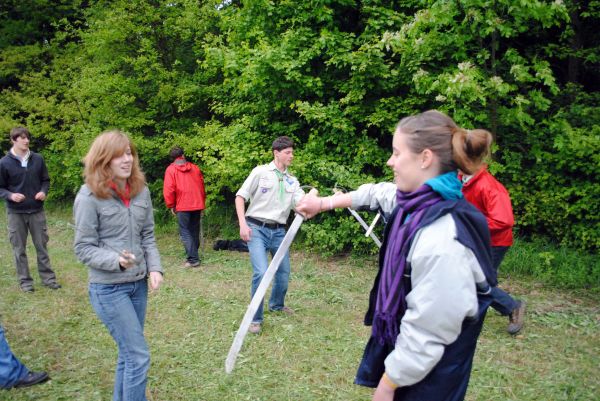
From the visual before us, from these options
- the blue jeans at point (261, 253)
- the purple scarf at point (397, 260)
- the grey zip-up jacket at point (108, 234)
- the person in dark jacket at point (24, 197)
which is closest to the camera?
the purple scarf at point (397, 260)

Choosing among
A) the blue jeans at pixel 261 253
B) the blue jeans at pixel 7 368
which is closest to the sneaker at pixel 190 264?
the blue jeans at pixel 261 253

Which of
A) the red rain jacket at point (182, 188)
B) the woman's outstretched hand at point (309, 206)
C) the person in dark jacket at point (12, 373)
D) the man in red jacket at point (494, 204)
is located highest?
the woman's outstretched hand at point (309, 206)

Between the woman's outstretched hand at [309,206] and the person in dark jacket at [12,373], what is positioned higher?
the woman's outstretched hand at [309,206]

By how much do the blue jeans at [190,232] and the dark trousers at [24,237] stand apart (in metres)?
2.35

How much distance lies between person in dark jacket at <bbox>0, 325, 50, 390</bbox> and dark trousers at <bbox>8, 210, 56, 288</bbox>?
9.88 feet

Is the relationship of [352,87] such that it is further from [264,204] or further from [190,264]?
[190,264]

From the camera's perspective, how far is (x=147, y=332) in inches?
202

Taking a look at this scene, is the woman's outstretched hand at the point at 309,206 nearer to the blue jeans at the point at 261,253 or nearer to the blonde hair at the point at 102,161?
the blonde hair at the point at 102,161

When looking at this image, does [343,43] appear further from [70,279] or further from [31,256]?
[31,256]

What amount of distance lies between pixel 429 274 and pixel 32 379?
3892 mm

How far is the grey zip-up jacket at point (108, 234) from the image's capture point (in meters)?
2.77

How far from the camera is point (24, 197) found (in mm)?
6129

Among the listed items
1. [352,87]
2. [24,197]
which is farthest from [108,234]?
[352,87]

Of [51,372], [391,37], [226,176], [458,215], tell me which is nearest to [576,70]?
[391,37]
